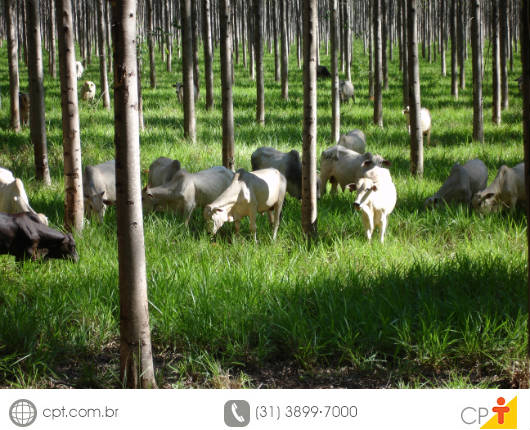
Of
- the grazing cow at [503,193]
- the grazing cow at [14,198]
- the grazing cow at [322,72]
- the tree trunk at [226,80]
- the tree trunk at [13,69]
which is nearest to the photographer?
the grazing cow at [14,198]

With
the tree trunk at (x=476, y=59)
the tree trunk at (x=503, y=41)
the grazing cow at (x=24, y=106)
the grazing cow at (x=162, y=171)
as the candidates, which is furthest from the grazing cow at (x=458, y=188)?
the grazing cow at (x=24, y=106)

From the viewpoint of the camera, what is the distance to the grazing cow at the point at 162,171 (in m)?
8.13

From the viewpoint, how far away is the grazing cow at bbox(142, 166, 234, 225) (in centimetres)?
735

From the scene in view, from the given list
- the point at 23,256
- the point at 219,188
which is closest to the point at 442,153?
the point at 219,188

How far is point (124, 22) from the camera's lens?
3334 millimetres

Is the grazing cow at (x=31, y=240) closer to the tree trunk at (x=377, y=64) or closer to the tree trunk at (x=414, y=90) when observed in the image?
the tree trunk at (x=414, y=90)

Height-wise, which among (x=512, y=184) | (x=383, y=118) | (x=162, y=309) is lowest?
(x=162, y=309)

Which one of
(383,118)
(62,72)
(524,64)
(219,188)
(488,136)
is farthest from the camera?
(383,118)

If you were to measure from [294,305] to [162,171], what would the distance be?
401 cm

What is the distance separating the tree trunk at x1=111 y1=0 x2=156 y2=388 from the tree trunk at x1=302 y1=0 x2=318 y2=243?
3.16 m

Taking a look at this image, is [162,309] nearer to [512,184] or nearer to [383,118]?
[512,184]
